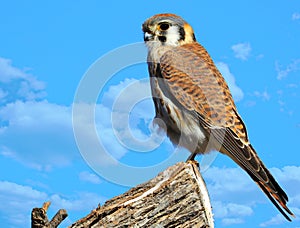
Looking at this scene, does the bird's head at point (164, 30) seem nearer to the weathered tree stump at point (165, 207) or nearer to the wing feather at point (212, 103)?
the wing feather at point (212, 103)

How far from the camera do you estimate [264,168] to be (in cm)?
384

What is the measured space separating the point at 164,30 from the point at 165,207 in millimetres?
2170

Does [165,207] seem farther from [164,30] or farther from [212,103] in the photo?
[164,30]

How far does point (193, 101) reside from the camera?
413 cm

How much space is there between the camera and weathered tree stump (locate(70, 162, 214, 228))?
3084 mm

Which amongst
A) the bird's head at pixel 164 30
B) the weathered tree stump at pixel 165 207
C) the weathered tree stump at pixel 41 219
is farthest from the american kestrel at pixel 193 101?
the weathered tree stump at pixel 41 219

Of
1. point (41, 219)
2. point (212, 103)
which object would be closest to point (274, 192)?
point (212, 103)

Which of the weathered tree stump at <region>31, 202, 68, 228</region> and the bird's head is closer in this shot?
the weathered tree stump at <region>31, 202, 68, 228</region>

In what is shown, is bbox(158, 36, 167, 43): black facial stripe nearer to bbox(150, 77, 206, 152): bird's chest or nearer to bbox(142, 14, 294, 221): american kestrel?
bbox(142, 14, 294, 221): american kestrel

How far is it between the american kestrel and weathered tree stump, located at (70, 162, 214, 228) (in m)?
0.75

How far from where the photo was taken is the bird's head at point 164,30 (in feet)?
15.4

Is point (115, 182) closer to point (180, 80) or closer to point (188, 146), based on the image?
point (188, 146)

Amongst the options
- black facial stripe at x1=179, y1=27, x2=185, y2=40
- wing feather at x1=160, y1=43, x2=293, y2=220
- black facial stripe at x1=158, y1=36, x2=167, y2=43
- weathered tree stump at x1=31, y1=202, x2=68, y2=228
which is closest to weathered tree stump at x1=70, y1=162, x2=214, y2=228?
weathered tree stump at x1=31, y1=202, x2=68, y2=228

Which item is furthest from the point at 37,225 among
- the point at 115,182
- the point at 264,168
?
the point at 264,168
